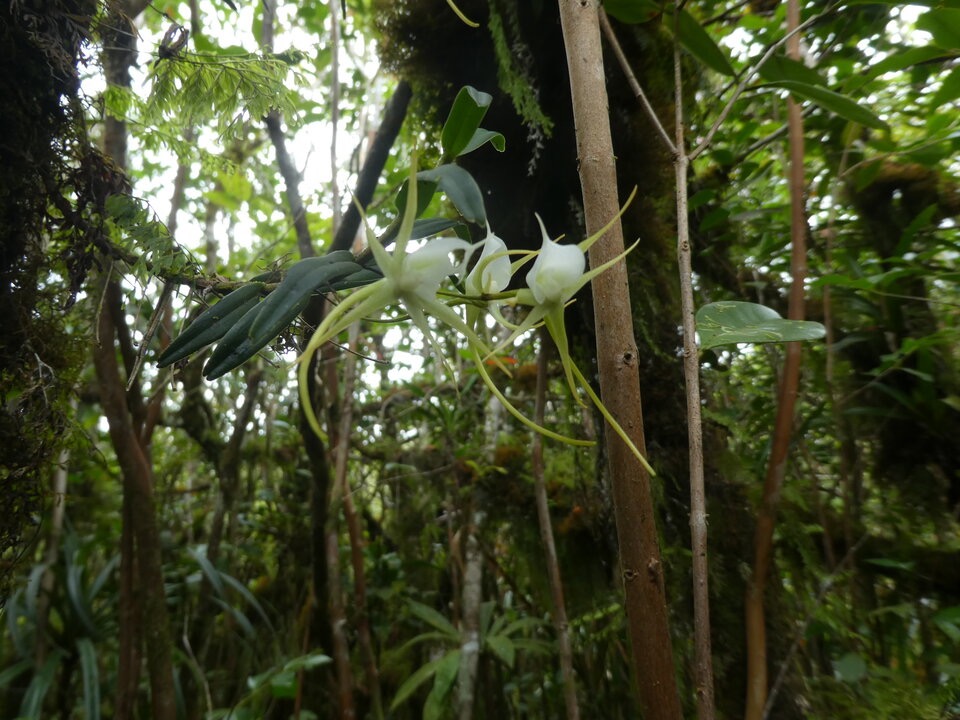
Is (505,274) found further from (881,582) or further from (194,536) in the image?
(194,536)

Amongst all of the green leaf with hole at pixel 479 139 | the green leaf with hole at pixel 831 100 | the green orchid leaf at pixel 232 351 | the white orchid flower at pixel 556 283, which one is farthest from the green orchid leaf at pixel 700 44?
the green orchid leaf at pixel 232 351

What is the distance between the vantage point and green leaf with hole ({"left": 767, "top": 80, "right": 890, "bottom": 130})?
1.86ft

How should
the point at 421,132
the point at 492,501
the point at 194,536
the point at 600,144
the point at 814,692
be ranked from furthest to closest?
the point at 194,536, the point at 492,501, the point at 421,132, the point at 814,692, the point at 600,144

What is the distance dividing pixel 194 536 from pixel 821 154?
87.8 inches

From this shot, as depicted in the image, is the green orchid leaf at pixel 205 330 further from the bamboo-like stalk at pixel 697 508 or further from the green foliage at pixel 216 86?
the green foliage at pixel 216 86

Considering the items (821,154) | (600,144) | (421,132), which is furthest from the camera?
(821,154)

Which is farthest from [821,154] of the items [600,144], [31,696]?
[31,696]

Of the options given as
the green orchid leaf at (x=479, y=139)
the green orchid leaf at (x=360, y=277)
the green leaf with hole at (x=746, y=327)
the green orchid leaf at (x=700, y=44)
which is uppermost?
the green orchid leaf at (x=700, y=44)

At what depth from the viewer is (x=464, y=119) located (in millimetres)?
423

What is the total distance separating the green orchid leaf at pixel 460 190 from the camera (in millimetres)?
393

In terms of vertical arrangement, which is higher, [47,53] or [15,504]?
[47,53]

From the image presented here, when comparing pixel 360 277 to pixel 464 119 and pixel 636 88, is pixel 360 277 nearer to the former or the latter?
pixel 464 119

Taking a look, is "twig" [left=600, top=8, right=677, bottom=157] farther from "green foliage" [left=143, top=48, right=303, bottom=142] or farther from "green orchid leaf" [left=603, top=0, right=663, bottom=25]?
"green foliage" [left=143, top=48, right=303, bottom=142]

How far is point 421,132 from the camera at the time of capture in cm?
104
